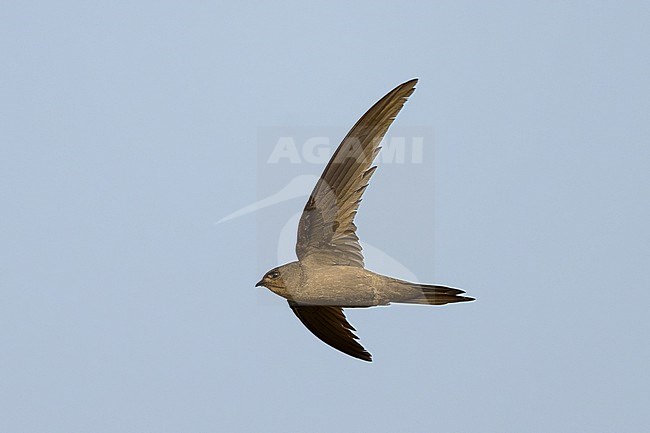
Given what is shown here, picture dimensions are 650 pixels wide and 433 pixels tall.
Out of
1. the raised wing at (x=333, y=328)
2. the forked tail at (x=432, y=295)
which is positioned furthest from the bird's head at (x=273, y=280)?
the forked tail at (x=432, y=295)

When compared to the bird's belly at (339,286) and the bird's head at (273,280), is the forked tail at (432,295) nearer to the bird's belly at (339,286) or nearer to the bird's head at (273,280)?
the bird's belly at (339,286)

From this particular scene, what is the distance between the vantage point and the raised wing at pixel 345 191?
7.50 metres

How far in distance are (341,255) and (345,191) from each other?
53 cm

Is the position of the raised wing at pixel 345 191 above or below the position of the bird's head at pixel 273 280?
above

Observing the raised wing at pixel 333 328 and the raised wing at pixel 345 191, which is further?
the raised wing at pixel 333 328

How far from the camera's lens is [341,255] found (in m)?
7.89

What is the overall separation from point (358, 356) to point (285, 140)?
6.30ft

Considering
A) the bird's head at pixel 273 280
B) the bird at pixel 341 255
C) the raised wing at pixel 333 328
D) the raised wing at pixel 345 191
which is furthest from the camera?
the raised wing at pixel 333 328

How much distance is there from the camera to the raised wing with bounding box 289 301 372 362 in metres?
8.51

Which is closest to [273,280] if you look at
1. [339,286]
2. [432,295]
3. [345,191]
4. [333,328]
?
[339,286]

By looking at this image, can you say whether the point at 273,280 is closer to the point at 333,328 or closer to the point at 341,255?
the point at 341,255

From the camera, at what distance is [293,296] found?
25.7ft

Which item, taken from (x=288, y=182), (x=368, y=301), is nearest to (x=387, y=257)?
(x=368, y=301)

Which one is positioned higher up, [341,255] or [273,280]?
[341,255]
